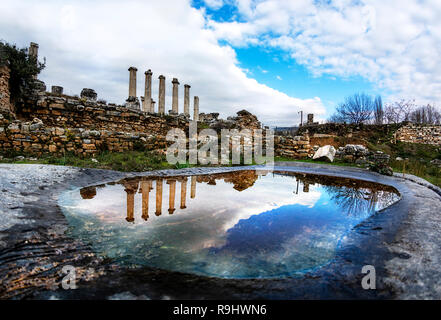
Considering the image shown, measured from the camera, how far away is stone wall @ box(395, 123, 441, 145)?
784 inches

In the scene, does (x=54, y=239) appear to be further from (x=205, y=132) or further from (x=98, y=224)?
(x=205, y=132)

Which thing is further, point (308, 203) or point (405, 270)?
point (308, 203)

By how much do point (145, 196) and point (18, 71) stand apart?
464 inches

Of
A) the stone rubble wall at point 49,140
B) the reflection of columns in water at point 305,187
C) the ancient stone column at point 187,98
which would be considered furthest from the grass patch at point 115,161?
the ancient stone column at point 187,98

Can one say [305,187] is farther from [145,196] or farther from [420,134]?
[420,134]

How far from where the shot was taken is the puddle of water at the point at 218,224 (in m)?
2.20

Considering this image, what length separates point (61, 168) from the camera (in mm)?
5715

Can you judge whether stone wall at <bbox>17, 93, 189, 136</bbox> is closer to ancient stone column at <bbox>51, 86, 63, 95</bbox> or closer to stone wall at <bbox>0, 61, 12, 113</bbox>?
stone wall at <bbox>0, 61, 12, 113</bbox>

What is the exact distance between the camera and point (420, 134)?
66.8ft

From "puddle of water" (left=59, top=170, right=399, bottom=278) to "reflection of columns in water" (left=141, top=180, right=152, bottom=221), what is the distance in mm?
18

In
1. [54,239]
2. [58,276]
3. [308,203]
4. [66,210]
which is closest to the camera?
[58,276]

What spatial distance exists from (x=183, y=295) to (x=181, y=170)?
625 centimetres

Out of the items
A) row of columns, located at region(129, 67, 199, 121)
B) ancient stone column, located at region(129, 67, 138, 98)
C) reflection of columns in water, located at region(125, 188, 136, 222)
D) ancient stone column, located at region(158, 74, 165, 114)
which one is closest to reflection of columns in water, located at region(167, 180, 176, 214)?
reflection of columns in water, located at region(125, 188, 136, 222)
